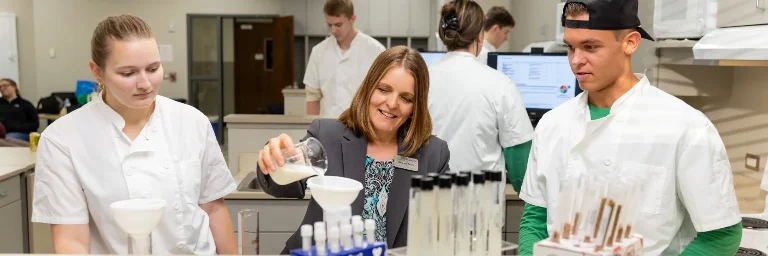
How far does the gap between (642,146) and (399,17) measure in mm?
8642

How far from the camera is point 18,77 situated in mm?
9508

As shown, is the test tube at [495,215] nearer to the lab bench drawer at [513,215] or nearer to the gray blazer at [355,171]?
the gray blazer at [355,171]

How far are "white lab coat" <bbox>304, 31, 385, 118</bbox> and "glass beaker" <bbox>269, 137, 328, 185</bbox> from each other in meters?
2.94

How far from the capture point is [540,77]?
3855 mm

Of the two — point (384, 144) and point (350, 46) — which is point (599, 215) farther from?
point (350, 46)

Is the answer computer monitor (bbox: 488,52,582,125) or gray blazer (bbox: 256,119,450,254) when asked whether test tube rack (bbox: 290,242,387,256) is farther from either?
computer monitor (bbox: 488,52,582,125)

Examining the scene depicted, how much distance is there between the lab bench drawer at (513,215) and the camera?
3142mm

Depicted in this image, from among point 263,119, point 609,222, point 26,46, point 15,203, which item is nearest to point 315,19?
point 26,46

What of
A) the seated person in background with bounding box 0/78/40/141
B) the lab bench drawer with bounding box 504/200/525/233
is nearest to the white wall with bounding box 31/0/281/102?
the seated person in background with bounding box 0/78/40/141

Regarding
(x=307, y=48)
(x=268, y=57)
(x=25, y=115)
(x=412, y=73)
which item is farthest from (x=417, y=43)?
(x=412, y=73)

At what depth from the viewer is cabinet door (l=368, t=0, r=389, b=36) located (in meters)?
9.92

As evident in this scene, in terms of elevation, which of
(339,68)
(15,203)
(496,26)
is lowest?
(15,203)

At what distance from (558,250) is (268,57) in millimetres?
9534

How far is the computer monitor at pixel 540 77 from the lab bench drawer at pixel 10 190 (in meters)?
2.76
